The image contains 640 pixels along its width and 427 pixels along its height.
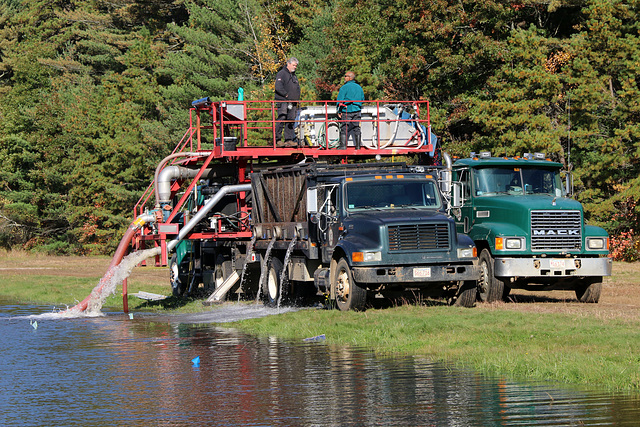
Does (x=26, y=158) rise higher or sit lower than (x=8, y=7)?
lower

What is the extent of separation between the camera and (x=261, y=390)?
438 inches

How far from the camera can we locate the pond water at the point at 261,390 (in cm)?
958

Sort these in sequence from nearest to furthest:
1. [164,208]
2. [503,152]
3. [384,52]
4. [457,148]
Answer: [164,208] < [503,152] < [457,148] < [384,52]

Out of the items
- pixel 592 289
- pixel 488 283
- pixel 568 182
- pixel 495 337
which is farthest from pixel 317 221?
pixel 495 337

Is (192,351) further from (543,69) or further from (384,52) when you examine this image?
(384,52)

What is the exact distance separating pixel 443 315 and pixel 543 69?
2426cm

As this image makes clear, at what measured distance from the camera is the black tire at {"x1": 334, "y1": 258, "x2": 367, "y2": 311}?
704 inches

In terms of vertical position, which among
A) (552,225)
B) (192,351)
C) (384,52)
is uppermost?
(384,52)

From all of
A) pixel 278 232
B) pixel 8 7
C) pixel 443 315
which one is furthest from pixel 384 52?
pixel 8 7

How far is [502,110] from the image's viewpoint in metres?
38.5

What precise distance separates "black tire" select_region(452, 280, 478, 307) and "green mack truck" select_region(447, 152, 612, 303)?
104cm

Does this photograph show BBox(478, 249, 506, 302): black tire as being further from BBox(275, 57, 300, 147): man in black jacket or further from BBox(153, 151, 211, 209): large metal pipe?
BBox(153, 151, 211, 209): large metal pipe

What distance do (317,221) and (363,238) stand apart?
5.59 ft

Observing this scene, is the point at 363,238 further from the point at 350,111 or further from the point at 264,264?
the point at 350,111
